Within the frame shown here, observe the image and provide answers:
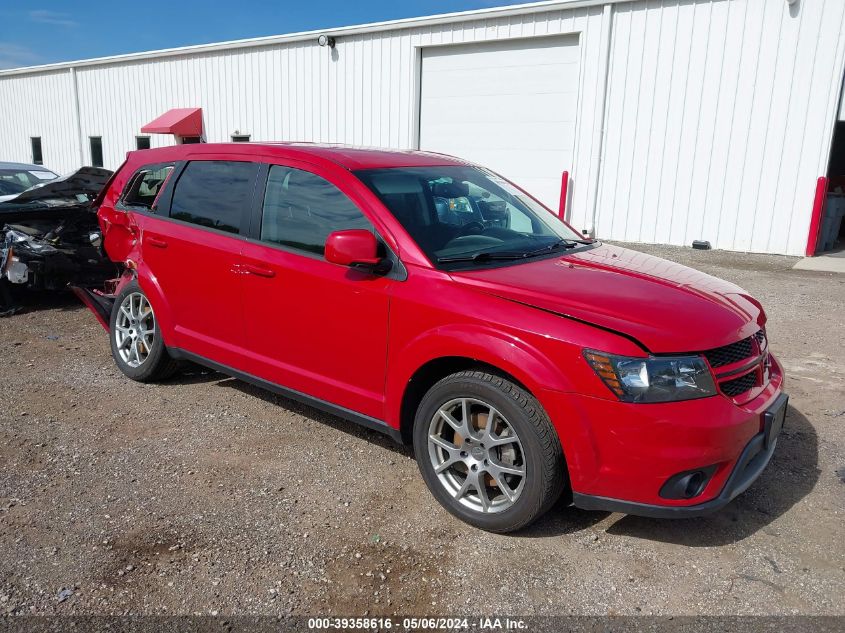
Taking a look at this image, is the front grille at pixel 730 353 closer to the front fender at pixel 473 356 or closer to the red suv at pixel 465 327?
the red suv at pixel 465 327

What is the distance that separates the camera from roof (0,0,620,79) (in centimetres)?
1312

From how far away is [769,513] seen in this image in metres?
3.35

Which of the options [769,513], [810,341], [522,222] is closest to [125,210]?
[522,222]

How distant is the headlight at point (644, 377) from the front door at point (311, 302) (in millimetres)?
1144

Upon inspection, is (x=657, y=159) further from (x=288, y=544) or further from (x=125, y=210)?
(x=288, y=544)

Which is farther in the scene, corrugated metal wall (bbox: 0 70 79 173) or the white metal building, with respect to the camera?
corrugated metal wall (bbox: 0 70 79 173)

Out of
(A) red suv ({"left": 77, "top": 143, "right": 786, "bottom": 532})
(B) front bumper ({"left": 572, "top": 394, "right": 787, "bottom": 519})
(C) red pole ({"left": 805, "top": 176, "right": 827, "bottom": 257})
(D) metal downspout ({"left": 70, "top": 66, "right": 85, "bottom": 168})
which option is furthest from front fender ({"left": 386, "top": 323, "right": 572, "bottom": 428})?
(D) metal downspout ({"left": 70, "top": 66, "right": 85, "bottom": 168})

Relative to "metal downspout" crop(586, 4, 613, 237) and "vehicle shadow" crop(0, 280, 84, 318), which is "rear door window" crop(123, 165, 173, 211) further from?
"metal downspout" crop(586, 4, 613, 237)

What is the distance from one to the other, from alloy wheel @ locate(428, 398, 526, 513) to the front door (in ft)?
1.37

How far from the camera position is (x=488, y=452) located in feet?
10.1

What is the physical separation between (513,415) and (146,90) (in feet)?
71.8

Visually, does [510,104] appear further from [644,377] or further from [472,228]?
[644,377]

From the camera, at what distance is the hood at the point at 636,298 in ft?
9.19

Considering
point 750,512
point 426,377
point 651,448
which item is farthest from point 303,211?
point 750,512
